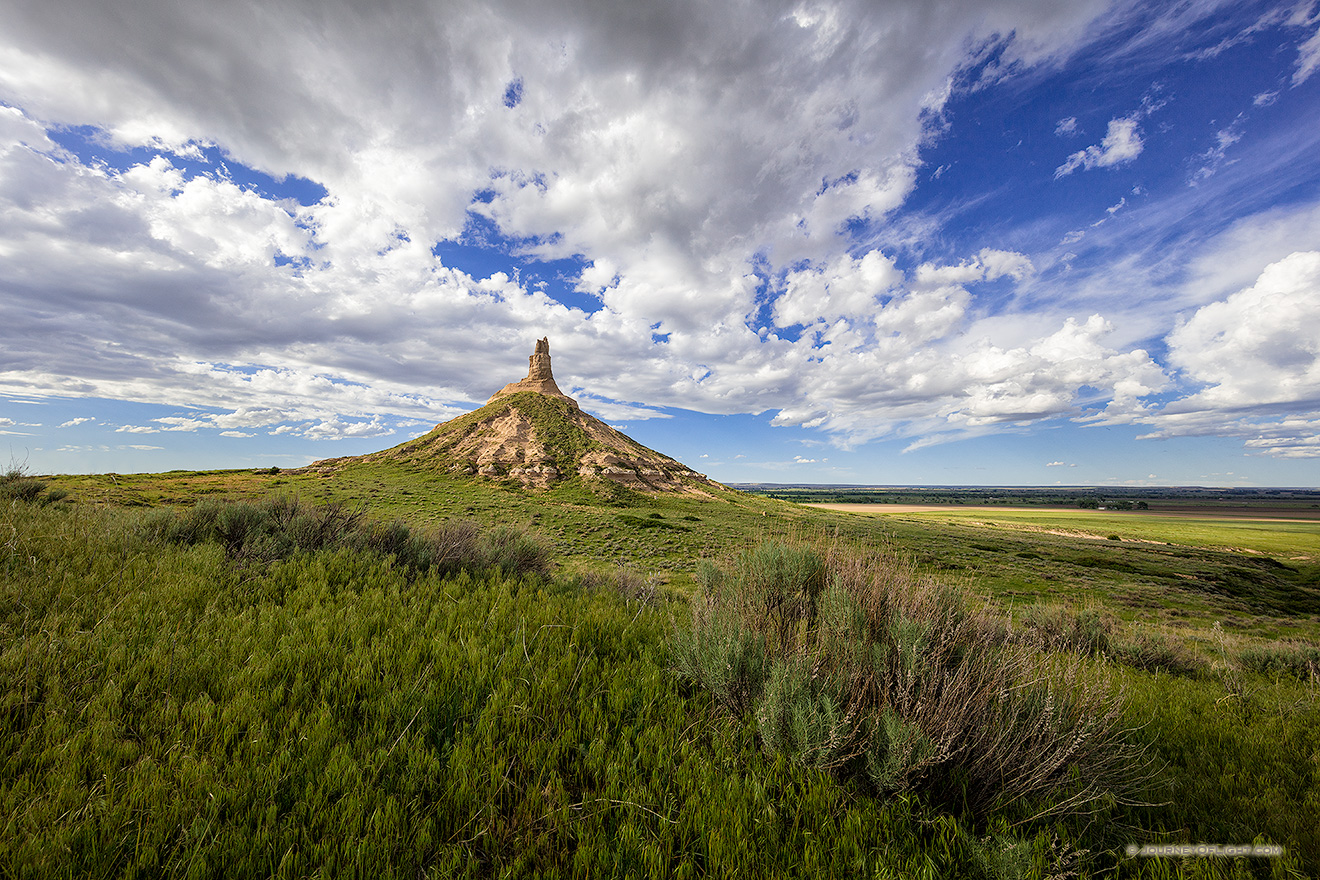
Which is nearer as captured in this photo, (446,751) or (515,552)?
(446,751)

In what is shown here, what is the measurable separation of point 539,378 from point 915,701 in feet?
289

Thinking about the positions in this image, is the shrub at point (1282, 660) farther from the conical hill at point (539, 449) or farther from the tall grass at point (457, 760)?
the conical hill at point (539, 449)

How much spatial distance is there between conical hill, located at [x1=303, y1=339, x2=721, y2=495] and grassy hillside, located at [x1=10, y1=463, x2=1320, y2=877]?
2153 inches

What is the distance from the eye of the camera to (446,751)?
2.92 metres

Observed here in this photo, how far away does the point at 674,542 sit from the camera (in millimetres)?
33219

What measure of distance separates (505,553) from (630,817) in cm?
598

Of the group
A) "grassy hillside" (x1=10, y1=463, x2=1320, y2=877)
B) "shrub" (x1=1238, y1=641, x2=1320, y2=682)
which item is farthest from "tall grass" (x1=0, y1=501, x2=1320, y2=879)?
"shrub" (x1=1238, y1=641, x2=1320, y2=682)

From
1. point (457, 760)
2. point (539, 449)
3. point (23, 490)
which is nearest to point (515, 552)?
point (457, 760)

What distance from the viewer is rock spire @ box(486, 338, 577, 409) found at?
85.1 metres

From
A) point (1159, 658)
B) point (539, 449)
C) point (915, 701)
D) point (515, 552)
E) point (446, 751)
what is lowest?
point (1159, 658)

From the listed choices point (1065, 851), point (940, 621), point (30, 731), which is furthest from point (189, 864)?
point (940, 621)

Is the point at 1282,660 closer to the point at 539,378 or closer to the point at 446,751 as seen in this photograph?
the point at 446,751

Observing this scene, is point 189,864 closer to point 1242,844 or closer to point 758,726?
point 758,726

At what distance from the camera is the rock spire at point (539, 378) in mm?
85062
